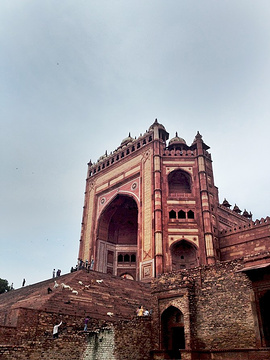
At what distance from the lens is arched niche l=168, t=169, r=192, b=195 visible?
3322cm

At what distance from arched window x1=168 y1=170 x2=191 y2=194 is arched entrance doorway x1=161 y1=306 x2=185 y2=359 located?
63.7 ft

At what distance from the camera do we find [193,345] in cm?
1245

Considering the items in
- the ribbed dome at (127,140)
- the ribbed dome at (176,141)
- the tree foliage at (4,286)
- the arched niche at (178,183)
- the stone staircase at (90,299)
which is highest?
the ribbed dome at (127,140)

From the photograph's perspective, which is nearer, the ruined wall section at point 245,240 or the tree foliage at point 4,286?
the ruined wall section at point 245,240

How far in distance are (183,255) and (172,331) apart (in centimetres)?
1595

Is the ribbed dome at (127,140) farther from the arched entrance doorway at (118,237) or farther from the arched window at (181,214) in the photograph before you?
the arched window at (181,214)

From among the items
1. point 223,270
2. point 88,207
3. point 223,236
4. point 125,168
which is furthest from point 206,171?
point 223,270

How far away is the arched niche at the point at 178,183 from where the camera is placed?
3322 centimetres

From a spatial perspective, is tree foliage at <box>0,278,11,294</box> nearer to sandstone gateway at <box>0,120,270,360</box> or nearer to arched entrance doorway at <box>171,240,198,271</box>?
sandstone gateway at <box>0,120,270,360</box>

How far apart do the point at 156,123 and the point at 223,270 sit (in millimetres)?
23947

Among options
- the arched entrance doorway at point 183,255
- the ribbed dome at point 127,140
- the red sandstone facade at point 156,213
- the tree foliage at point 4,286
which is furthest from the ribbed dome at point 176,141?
the tree foliage at point 4,286

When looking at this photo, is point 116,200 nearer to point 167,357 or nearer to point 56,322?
point 56,322

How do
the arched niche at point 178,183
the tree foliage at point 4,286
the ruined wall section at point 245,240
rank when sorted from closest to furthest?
1. the ruined wall section at point 245,240
2. the arched niche at point 178,183
3. the tree foliage at point 4,286

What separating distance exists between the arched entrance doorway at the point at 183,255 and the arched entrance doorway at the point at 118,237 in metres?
6.70
